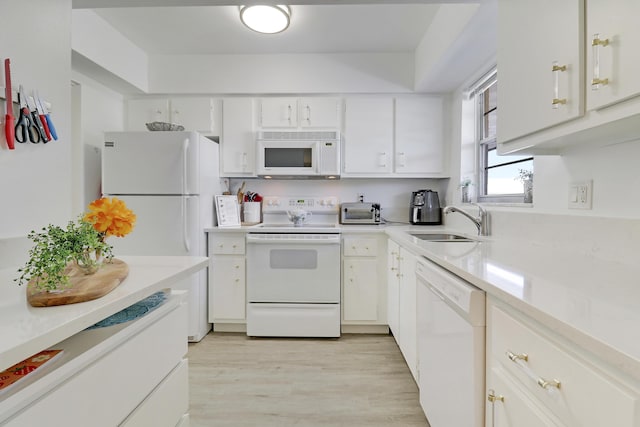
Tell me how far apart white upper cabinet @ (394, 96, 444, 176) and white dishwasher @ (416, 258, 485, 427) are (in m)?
1.62

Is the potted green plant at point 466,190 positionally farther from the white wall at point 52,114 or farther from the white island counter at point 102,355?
the white wall at point 52,114

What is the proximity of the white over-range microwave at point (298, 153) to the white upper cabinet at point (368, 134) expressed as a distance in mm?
147

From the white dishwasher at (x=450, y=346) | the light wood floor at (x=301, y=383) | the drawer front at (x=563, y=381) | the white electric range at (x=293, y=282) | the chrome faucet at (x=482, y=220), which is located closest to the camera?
the drawer front at (x=563, y=381)

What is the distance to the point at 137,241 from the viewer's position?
8.23 feet

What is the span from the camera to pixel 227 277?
2.68m

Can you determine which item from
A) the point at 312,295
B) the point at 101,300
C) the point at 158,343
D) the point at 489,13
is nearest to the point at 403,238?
the point at 312,295

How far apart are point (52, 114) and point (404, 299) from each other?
212 centimetres

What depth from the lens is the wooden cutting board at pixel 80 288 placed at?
2.34ft

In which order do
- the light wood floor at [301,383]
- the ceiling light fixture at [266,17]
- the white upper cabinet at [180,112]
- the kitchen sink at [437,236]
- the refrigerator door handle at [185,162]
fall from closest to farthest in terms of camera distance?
the light wood floor at [301,383]
the ceiling light fixture at [266,17]
the kitchen sink at [437,236]
the refrigerator door handle at [185,162]
the white upper cabinet at [180,112]

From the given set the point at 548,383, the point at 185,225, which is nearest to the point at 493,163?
the point at 548,383

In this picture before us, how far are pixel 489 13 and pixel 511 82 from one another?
66 centimetres

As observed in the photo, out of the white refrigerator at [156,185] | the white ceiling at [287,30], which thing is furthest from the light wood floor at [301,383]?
the white ceiling at [287,30]

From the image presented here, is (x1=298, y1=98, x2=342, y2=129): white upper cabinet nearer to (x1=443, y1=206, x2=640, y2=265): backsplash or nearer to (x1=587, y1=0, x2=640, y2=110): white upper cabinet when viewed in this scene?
(x1=443, y1=206, x2=640, y2=265): backsplash

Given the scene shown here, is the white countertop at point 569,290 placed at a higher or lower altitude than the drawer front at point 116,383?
higher
